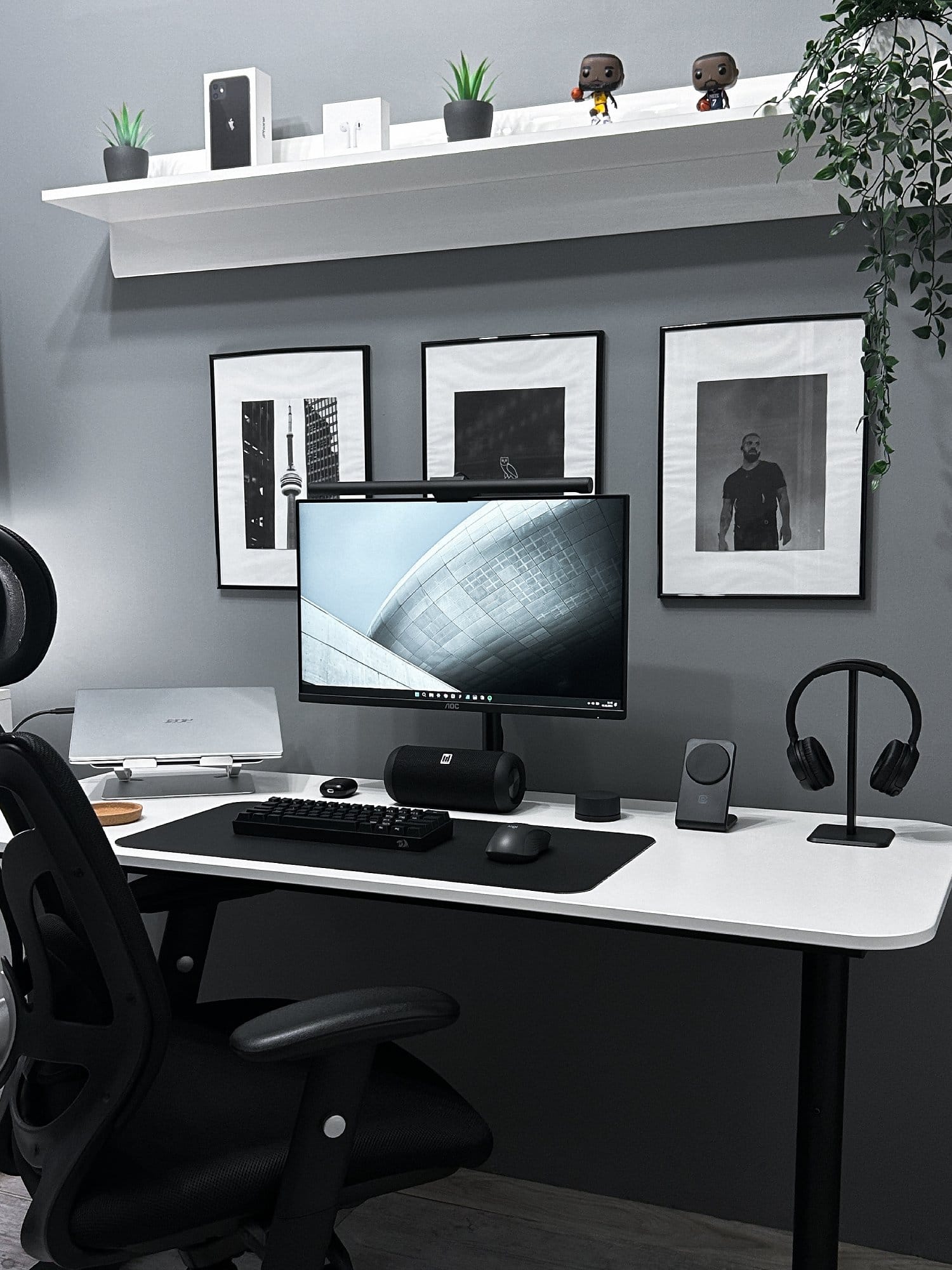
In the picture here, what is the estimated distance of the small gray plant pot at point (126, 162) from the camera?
2416mm

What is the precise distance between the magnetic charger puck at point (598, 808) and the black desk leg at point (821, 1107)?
19.3 inches

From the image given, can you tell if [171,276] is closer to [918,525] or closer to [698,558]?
[698,558]

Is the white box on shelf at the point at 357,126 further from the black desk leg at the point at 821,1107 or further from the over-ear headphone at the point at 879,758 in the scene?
the black desk leg at the point at 821,1107

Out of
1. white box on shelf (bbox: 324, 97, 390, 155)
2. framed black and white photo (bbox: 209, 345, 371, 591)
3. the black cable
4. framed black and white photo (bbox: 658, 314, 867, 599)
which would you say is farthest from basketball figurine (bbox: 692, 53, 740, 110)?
the black cable

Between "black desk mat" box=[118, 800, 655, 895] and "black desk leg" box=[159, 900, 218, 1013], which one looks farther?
"black desk leg" box=[159, 900, 218, 1013]

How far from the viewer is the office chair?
4.19 ft

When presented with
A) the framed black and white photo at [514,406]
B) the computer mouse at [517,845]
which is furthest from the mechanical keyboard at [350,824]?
the framed black and white photo at [514,406]

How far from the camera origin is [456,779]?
6.69ft

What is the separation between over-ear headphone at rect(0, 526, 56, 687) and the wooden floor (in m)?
1.17

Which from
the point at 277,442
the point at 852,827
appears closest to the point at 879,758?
the point at 852,827

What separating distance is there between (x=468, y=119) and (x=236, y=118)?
0.49 metres

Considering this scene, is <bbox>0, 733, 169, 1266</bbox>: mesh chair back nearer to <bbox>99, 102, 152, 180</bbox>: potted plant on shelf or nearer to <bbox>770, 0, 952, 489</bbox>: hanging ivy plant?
<bbox>770, 0, 952, 489</bbox>: hanging ivy plant

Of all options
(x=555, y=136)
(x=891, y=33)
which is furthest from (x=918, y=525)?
(x=555, y=136)

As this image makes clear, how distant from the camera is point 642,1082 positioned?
2.25 metres
